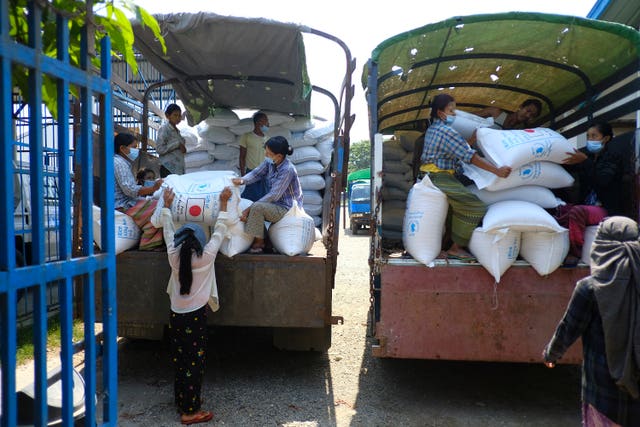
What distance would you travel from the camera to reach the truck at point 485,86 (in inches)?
125

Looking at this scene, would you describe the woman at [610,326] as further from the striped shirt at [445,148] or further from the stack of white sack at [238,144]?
the stack of white sack at [238,144]

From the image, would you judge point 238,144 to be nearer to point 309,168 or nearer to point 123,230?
point 309,168

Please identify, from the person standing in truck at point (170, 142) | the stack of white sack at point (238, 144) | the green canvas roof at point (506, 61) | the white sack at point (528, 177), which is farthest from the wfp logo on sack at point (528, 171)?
the person standing in truck at point (170, 142)

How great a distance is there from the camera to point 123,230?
358cm

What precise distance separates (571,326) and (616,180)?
2.00 m

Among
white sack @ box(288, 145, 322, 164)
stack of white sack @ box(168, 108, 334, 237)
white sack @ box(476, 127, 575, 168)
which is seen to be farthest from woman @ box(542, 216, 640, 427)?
white sack @ box(288, 145, 322, 164)

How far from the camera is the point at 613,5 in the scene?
6.60 m

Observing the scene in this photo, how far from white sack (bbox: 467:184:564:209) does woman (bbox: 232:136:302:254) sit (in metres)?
1.39

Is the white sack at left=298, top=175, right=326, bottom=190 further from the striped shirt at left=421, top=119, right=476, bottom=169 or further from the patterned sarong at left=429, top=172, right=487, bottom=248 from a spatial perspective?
the patterned sarong at left=429, top=172, right=487, bottom=248

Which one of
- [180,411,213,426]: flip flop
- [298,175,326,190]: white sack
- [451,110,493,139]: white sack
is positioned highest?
[451,110,493,139]: white sack

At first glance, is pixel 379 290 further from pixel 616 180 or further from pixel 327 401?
pixel 616 180

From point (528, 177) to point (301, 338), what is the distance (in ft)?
6.73

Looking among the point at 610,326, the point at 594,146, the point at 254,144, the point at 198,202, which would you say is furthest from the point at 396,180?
the point at 610,326

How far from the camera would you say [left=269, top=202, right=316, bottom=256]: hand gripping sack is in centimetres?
359
